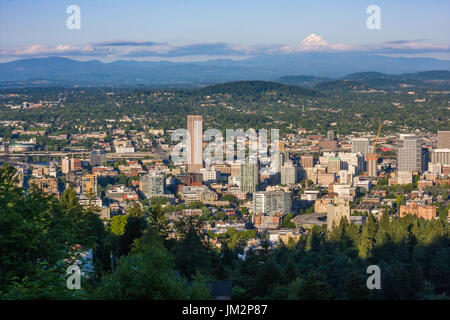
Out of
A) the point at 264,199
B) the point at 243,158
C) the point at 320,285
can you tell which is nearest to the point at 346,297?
the point at 320,285

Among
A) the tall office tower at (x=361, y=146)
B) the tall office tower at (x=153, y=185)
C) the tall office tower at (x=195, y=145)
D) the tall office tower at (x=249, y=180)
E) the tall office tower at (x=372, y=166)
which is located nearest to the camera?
the tall office tower at (x=153, y=185)

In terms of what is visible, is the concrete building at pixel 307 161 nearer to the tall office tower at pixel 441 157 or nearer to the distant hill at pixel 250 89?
the tall office tower at pixel 441 157

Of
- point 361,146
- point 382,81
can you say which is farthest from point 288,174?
point 382,81

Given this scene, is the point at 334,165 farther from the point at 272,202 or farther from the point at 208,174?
the point at 272,202

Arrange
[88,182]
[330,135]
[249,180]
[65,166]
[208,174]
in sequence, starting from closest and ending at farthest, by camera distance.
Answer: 1. [88,182]
2. [249,180]
3. [208,174]
4. [65,166]
5. [330,135]

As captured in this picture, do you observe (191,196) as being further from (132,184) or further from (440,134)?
(440,134)

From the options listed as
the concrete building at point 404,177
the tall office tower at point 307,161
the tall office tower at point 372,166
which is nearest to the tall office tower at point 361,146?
the tall office tower at point 307,161
